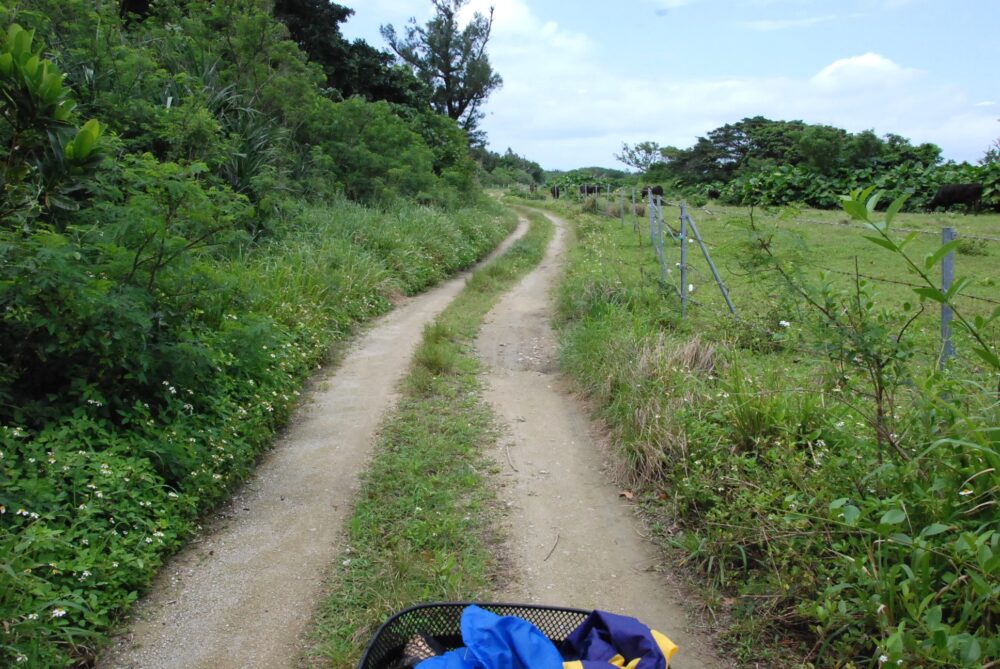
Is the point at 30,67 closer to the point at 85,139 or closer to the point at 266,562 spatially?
the point at 85,139

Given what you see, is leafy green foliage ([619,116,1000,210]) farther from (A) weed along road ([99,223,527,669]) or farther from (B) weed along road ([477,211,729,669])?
(A) weed along road ([99,223,527,669])

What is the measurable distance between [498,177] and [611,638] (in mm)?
46472

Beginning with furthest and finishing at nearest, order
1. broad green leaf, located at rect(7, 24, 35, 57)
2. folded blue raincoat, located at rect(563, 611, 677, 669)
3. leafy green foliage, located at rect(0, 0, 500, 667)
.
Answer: broad green leaf, located at rect(7, 24, 35, 57), leafy green foliage, located at rect(0, 0, 500, 667), folded blue raincoat, located at rect(563, 611, 677, 669)

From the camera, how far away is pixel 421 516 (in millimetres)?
4000

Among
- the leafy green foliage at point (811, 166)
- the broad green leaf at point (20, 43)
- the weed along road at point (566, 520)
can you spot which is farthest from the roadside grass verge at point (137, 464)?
the leafy green foliage at point (811, 166)

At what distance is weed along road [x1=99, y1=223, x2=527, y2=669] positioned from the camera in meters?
2.97

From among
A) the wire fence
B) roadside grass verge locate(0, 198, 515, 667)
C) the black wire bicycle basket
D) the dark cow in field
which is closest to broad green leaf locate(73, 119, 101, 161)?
roadside grass verge locate(0, 198, 515, 667)

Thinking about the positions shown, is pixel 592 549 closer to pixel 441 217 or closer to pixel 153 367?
pixel 153 367

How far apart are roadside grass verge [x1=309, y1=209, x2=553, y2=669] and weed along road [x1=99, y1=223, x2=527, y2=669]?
0.14 m

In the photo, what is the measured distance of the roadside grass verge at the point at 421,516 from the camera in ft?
10.4

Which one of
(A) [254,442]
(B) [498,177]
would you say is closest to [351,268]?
(A) [254,442]

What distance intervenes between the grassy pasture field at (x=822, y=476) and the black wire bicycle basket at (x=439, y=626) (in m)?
0.85

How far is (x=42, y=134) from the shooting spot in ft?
13.0

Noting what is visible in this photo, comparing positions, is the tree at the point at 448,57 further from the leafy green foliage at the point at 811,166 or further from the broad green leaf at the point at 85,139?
the broad green leaf at the point at 85,139
